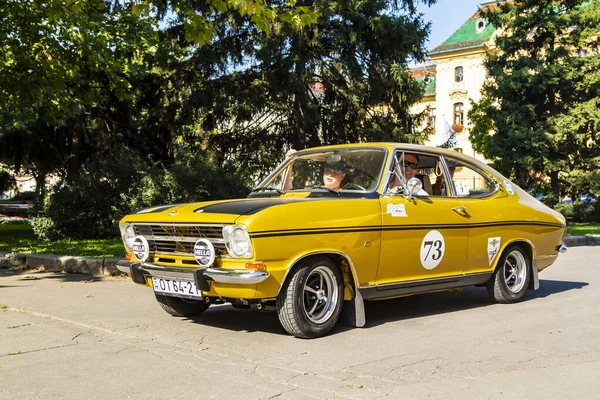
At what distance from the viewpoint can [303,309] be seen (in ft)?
18.8

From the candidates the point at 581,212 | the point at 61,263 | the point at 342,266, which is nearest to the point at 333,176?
the point at 342,266

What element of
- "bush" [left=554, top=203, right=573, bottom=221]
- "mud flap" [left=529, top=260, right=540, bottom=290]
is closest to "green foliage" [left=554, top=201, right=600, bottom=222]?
"bush" [left=554, top=203, right=573, bottom=221]

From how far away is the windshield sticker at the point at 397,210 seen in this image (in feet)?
20.9

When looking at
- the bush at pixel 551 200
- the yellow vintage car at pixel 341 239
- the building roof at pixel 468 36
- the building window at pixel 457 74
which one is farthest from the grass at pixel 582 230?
the building window at pixel 457 74

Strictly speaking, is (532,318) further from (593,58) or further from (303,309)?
(593,58)

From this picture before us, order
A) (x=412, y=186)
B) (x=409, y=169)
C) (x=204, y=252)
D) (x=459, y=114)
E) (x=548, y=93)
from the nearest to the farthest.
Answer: (x=204, y=252), (x=412, y=186), (x=409, y=169), (x=548, y=93), (x=459, y=114)

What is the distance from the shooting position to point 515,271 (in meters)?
8.03

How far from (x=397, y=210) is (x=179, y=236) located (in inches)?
81.8

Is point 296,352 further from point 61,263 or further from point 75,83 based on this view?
point 75,83

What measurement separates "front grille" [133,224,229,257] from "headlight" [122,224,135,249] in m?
0.06

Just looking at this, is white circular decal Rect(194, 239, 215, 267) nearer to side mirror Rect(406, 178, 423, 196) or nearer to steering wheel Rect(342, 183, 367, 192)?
steering wheel Rect(342, 183, 367, 192)

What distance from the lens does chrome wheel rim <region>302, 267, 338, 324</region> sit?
5.89m

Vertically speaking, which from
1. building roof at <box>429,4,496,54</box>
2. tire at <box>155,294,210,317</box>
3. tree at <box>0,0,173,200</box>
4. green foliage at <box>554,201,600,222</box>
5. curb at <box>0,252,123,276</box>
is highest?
building roof at <box>429,4,496,54</box>

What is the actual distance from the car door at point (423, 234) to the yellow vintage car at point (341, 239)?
1cm
